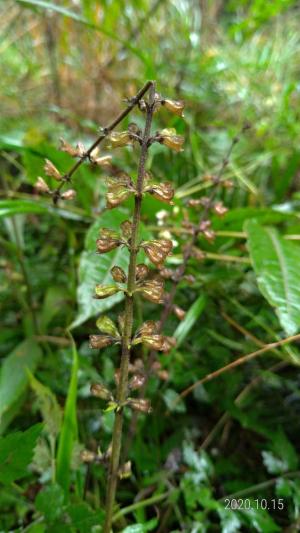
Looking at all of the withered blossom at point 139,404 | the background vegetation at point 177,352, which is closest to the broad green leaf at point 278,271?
the background vegetation at point 177,352

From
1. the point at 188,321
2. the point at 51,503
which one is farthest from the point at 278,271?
the point at 51,503

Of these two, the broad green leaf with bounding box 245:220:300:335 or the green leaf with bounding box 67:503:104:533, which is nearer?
the green leaf with bounding box 67:503:104:533

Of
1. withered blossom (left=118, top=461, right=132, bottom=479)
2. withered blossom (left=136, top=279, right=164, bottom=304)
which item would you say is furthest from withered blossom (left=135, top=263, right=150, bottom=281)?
withered blossom (left=118, top=461, right=132, bottom=479)

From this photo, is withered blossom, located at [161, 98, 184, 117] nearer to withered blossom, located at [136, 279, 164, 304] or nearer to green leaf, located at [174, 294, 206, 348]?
withered blossom, located at [136, 279, 164, 304]

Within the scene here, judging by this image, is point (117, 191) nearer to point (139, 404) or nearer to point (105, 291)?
point (105, 291)

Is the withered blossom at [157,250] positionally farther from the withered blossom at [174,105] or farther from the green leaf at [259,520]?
the green leaf at [259,520]

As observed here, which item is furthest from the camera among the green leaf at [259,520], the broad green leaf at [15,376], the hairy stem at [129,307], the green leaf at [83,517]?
the broad green leaf at [15,376]

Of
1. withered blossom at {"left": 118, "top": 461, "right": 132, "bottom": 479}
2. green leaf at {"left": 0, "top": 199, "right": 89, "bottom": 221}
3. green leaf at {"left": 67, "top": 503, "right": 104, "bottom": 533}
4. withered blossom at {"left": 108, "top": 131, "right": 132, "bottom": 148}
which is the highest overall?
withered blossom at {"left": 108, "top": 131, "right": 132, "bottom": 148}
